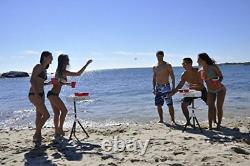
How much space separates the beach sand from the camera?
19.1 ft

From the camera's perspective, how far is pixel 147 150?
21.2 ft

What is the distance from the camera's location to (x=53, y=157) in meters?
6.19

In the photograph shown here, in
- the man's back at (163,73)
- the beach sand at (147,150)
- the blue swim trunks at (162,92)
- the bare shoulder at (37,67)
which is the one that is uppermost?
the bare shoulder at (37,67)

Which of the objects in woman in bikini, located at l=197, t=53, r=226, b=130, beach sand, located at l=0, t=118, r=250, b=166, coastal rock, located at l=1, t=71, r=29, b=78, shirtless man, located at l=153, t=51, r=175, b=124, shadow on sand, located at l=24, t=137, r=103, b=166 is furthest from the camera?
coastal rock, located at l=1, t=71, r=29, b=78

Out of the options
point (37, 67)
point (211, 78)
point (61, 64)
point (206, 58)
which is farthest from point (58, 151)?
point (206, 58)

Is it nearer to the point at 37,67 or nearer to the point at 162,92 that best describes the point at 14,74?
the point at 162,92

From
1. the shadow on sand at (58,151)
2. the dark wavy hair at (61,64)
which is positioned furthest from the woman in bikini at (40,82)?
the shadow on sand at (58,151)

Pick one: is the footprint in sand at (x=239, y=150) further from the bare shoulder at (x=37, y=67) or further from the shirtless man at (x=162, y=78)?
the bare shoulder at (x=37, y=67)

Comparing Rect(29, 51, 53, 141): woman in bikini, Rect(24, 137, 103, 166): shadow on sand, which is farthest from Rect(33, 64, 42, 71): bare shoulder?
Rect(24, 137, 103, 166): shadow on sand

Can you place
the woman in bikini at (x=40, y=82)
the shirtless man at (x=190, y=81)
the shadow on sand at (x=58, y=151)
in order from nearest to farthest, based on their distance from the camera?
the shadow on sand at (x=58, y=151)
the woman in bikini at (x=40, y=82)
the shirtless man at (x=190, y=81)

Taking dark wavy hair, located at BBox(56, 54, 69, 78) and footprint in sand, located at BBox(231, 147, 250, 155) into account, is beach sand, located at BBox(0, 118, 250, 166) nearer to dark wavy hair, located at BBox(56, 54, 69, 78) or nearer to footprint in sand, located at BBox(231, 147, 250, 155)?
footprint in sand, located at BBox(231, 147, 250, 155)

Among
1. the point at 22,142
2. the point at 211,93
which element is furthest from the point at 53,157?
the point at 211,93

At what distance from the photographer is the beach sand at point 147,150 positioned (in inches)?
229

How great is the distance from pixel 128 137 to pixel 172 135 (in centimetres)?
100
